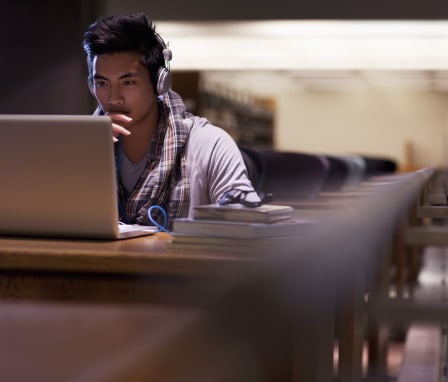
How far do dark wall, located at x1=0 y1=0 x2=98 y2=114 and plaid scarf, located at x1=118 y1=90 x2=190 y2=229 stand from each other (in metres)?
6.36

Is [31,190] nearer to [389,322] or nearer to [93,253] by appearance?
[93,253]

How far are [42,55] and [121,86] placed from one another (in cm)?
647

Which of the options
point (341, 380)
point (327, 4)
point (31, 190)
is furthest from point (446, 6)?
point (341, 380)

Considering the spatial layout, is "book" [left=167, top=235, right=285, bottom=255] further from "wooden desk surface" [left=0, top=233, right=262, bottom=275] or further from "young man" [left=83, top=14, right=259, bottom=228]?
"young man" [left=83, top=14, right=259, bottom=228]

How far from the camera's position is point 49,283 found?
134 centimetres

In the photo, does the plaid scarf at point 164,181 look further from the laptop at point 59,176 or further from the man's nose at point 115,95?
the laptop at point 59,176

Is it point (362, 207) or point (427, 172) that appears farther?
point (427, 172)

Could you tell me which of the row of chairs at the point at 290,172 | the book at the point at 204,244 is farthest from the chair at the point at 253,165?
the book at the point at 204,244

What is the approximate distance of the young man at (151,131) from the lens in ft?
6.75

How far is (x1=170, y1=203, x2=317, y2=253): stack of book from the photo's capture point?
132cm

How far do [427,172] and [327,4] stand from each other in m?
7.51

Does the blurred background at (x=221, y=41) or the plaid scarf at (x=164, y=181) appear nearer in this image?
the plaid scarf at (x=164, y=181)

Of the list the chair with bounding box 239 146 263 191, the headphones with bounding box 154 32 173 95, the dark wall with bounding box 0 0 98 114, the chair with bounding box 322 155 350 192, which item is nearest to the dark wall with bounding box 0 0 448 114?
the dark wall with bounding box 0 0 98 114

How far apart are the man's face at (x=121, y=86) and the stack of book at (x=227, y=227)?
2.68ft
